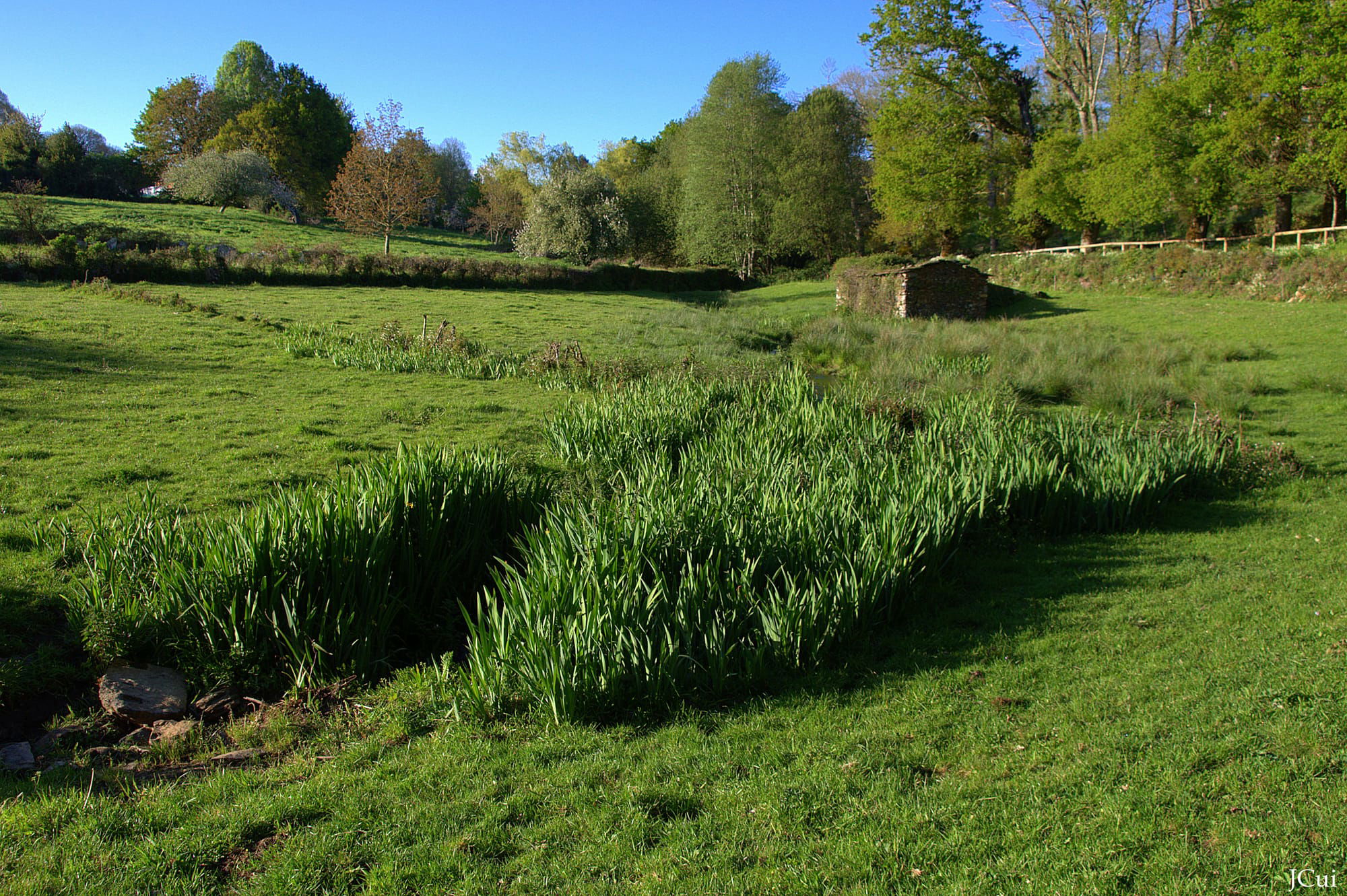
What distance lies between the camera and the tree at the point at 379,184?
35.5m

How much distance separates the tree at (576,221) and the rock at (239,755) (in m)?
37.8

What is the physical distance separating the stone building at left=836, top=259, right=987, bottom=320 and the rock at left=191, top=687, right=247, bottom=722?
929 inches

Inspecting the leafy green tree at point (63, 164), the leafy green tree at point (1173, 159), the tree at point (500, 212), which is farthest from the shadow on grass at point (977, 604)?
the leafy green tree at point (63, 164)

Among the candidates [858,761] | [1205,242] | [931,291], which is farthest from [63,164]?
[858,761]

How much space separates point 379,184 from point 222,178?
1323 cm

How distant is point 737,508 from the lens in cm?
607

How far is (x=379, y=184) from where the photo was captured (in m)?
35.5

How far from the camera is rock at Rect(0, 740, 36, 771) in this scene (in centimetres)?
395

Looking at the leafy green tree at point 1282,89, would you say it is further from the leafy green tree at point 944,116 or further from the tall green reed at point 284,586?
the tall green reed at point 284,586

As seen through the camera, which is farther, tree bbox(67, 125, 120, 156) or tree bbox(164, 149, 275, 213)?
tree bbox(67, 125, 120, 156)

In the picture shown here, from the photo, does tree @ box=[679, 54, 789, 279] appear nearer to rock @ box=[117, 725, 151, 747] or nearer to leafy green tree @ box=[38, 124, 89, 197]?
leafy green tree @ box=[38, 124, 89, 197]

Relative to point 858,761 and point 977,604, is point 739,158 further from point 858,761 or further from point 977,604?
point 858,761

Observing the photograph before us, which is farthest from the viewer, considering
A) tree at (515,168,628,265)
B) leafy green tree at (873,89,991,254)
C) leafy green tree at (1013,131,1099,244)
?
tree at (515,168,628,265)

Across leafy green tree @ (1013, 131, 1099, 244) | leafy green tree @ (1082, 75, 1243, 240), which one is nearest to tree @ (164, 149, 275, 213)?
leafy green tree @ (1013, 131, 1099, 244)
